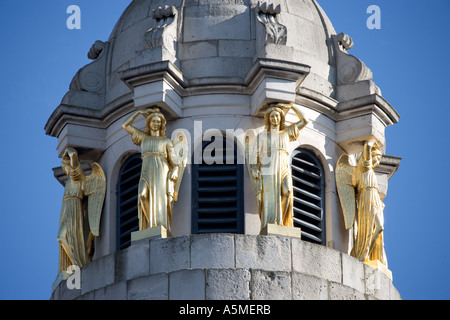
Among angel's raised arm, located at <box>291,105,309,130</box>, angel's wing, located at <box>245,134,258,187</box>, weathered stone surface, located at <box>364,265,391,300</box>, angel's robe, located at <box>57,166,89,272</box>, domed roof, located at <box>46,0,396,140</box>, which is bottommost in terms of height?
weathered stone surface, located at <box>364,265,391,300</box>

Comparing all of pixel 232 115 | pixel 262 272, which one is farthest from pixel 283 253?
pixel 232 115

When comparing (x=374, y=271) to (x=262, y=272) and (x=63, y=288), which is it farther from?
(x=63, y=288)

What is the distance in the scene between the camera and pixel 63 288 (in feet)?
Answer: 191

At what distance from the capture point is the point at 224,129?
5994cm

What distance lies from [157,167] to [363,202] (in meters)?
5.41

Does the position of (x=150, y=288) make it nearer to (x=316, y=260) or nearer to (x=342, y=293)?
(x=316, y=260)

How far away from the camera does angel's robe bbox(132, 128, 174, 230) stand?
58031 mm

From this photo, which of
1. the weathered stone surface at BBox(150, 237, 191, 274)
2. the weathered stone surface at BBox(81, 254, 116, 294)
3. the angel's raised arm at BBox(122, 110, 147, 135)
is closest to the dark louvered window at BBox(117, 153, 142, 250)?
the angel's raised arm at BBox(122, 110, 147, 135)

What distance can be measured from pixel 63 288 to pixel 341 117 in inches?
341

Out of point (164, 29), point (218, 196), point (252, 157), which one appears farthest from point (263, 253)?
point (164, 29)

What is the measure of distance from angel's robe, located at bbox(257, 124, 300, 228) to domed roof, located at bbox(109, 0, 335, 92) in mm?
2085

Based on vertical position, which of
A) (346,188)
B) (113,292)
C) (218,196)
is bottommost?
(113,292)

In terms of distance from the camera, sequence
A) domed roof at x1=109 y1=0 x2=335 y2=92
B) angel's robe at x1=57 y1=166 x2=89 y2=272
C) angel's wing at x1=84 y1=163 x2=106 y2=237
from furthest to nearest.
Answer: domed roof at x1=109 y1=0 x2=335 y2=92 → angel's wing at x1=84 y1=163 x2=106 y2=237 → angel's robe at x1=57 y1=166 x2=89 y2=272

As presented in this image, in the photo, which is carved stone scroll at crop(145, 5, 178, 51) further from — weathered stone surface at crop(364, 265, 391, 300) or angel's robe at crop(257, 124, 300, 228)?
weathered stone surface at crop(364, 265, 391, 300)
